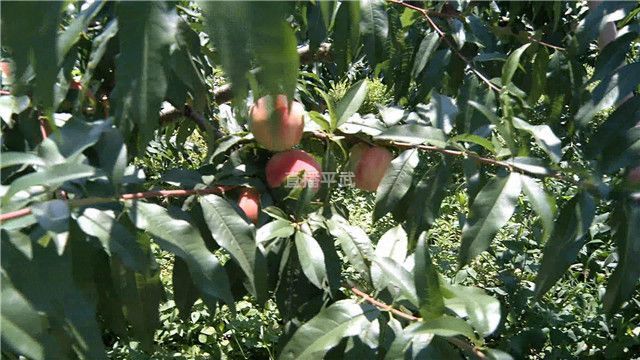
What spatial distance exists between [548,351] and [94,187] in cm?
130

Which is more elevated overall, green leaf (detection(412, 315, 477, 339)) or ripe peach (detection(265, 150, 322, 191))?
ripe peach (detection(265, 150, 322, 191))

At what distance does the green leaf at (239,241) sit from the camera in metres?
0.78

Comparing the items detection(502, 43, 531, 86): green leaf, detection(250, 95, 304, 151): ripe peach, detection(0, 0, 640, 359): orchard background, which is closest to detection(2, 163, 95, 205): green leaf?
detection(0, 0, 640, 359): orchard background

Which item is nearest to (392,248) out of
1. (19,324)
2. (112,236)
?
(112,236)

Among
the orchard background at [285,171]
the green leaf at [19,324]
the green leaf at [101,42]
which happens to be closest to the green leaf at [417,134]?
the orchard background at [285,171]

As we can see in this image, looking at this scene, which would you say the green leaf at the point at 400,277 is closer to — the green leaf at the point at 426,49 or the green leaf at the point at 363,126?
the green leaf at the point at 363,126

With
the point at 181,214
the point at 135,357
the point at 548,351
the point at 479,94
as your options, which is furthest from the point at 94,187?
the point at 548,351

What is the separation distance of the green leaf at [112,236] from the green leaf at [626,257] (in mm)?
524

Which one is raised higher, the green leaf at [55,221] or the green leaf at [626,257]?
the green leaf at [55,221]

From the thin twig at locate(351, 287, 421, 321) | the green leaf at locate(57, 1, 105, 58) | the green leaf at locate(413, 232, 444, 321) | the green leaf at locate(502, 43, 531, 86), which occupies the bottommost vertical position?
the thin twig at locate(351, 287, 421, 321)

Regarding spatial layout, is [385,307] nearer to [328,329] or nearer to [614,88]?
[328,329]

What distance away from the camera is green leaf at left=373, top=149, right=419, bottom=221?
89cm

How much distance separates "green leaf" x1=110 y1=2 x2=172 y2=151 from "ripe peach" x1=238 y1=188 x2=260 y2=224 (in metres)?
0.44

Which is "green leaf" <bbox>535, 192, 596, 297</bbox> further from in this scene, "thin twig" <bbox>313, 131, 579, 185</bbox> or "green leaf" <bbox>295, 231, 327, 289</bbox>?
"green leaf" <bbox>295, 231, 327, 289</bbox>
